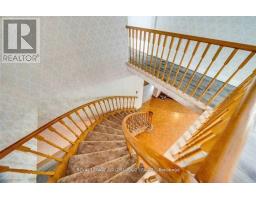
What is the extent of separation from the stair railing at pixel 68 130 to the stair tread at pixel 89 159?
10 cm

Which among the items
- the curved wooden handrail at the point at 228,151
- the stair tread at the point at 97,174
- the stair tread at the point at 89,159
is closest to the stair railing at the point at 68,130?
the stair tread at the point at 89,159

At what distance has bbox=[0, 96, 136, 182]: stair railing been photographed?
1695mm

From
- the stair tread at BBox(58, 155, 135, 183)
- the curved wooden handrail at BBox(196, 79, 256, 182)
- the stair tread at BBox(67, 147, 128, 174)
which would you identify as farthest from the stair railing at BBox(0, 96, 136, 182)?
the curved wooden handrail at BBox(196, 79, 256, 182)

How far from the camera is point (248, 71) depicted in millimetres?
3115

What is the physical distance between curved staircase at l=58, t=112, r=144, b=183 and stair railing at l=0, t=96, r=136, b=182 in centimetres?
14

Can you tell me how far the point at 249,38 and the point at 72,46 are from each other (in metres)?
3.38

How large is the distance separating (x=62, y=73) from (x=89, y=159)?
6.55ft

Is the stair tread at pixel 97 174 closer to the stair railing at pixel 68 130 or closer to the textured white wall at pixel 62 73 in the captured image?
the stair railing at pixel 68 130

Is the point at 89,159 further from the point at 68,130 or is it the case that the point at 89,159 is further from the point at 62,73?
the point at 68,130

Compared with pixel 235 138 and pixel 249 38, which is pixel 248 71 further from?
pixel 235 138

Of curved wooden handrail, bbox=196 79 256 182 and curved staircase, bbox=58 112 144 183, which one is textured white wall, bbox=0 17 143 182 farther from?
curved wooden handrail, bbox=196 79 256 182

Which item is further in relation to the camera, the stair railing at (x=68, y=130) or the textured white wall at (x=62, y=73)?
the textured white wall at (x=62, y=73)

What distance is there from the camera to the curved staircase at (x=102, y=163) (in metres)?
2.04

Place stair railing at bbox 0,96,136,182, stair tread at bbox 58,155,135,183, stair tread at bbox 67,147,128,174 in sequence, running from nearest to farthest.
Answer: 1. stair railing at bbox 0,96,136,182
2. stair tread at bbox 58,155,135,183
3. stair tread at bbox 67,147,128,174
